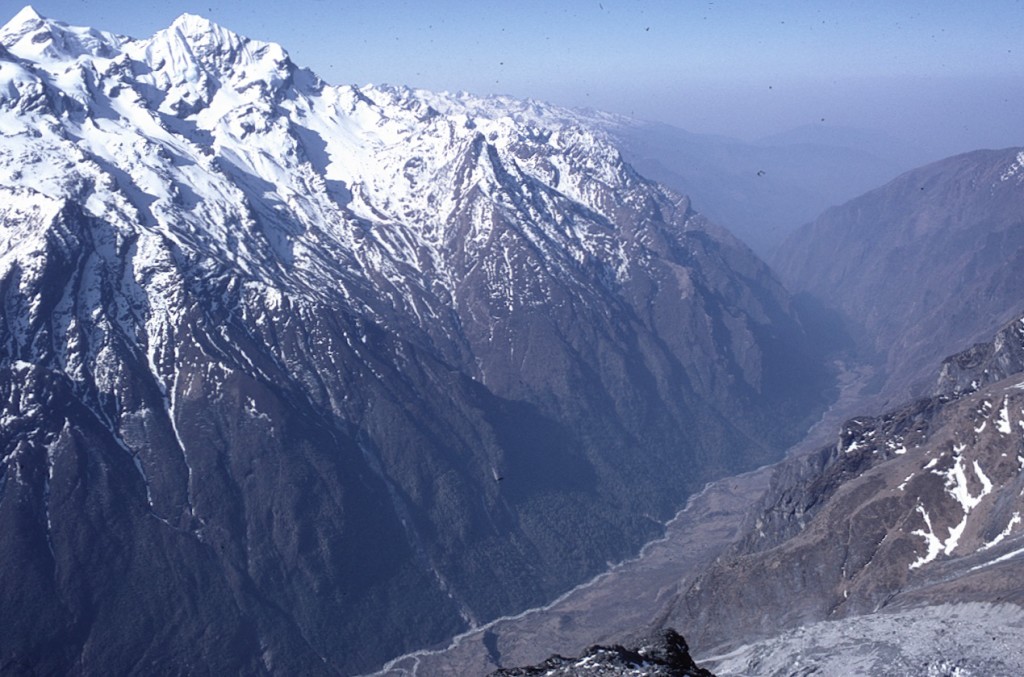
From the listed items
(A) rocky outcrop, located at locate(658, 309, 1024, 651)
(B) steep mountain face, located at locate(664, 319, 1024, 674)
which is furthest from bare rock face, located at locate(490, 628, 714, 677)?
(A) rocky outcrop, located at locate(658, 309, 1024, 651)

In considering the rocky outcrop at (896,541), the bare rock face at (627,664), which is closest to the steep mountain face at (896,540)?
the rocky outcrop at (896,541)

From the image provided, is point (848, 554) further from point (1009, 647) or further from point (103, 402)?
point (103, 402)

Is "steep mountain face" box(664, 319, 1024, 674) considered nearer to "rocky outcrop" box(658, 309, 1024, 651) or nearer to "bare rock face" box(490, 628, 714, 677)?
"rocky outcrop" box(658, 309, 1024, 651)

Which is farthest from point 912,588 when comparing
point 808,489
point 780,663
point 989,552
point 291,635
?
point 291,635

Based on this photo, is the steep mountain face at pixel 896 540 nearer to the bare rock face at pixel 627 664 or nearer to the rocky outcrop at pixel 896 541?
the rocky outcrop at pixel 896 541

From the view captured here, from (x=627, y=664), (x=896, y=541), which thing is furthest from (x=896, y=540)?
(x=627, y=664)
